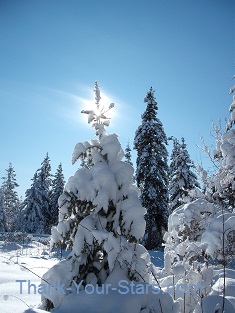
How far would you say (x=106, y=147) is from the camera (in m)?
5.10

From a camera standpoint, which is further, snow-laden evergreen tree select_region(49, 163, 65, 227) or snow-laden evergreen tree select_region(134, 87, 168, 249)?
snow-laden evergreen tree select_region(49, 163, 65, 227)

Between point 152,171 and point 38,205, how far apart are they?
68.3 feet

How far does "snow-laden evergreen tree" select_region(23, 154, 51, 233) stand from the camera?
121 feet

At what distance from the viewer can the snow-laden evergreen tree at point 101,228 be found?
4.50 meters

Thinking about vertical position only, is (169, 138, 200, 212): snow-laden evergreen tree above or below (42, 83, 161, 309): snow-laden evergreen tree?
above

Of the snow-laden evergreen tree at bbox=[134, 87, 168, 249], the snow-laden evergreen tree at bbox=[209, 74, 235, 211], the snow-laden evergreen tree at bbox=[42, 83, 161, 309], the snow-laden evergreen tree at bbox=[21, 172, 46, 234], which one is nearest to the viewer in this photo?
the snow-laden evergreen tree at bbox=[42, 83, 161, 309]

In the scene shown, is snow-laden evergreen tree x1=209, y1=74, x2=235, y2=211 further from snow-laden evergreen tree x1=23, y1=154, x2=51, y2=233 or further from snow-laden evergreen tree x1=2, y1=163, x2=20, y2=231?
snow-laden evergreen tree x1=2, y1=163, x2=20, y2=231

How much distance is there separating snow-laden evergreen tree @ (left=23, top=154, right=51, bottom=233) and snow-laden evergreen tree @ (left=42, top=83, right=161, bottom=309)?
34113mm

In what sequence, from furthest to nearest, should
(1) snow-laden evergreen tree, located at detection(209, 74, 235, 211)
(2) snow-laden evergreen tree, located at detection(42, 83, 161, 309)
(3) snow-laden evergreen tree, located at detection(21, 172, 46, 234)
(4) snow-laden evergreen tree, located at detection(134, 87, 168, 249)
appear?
1. (3) snow-laden evergreen tree, located at detection(21, 172, 46, 234)
2. (4) snow-laden evergreen tree, located at detection(134, 87, 168, 249)
3. (1) snow-laden evergreen tree, located at detection(209, 74, 235, 211)
4. (2) snow-laden evergreen tree, located at detection(42, 83, 161, 309)

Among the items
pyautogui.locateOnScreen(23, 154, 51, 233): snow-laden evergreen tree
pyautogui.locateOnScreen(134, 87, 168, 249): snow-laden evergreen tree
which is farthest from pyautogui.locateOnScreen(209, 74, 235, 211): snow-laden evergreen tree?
pyautogui.locateOnScreen(23, 154, 51, 233): snow-laden evergreen tree

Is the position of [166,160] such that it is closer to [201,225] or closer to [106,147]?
[201,225]

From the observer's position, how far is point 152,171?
22969 millimetres

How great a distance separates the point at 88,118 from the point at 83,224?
7.12ft

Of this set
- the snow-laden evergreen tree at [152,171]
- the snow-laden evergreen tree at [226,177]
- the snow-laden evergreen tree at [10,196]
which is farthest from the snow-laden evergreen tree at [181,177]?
the snow-laden evergreen tree at [10,196]
